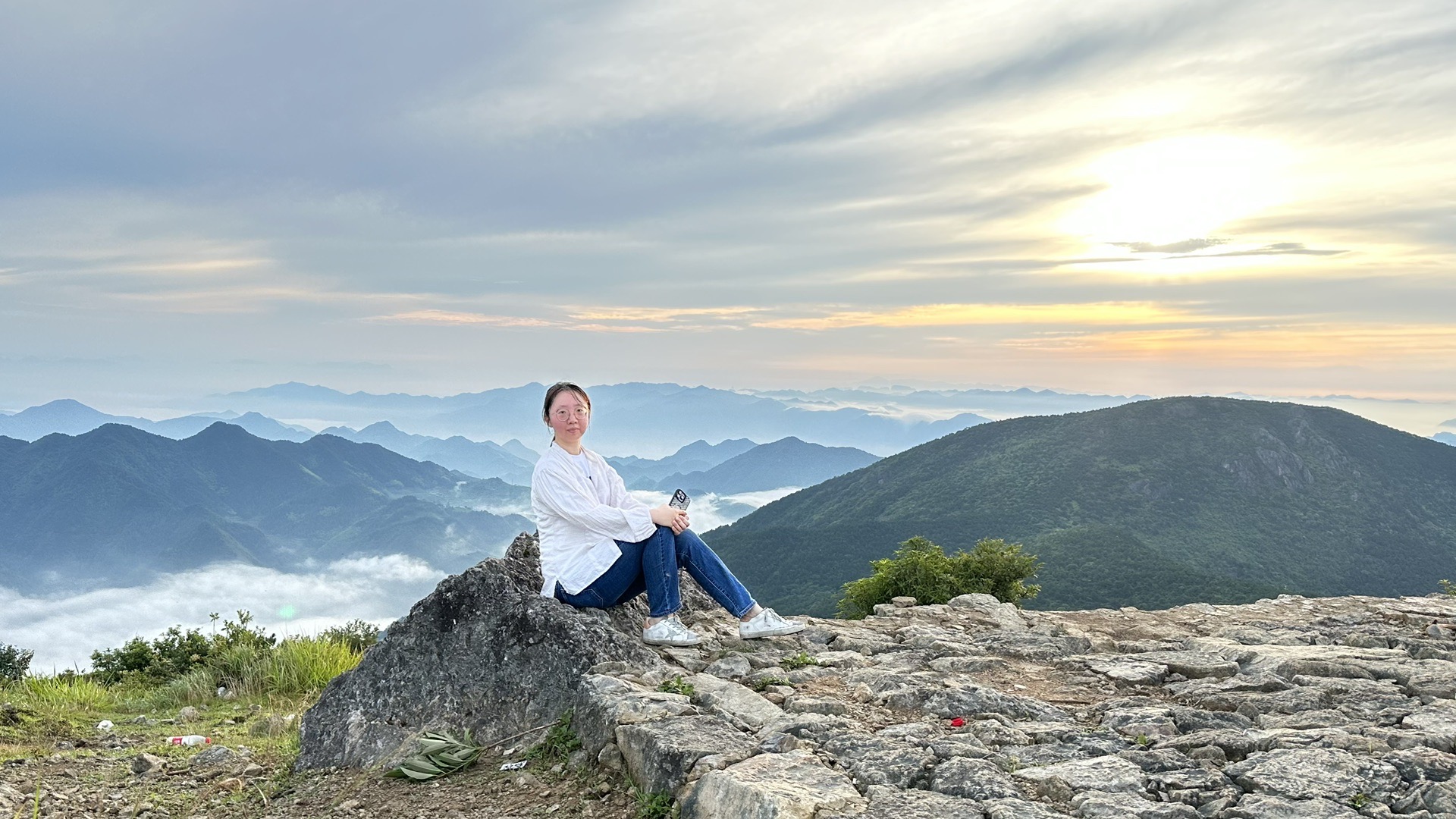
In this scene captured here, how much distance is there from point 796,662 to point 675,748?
209 cm

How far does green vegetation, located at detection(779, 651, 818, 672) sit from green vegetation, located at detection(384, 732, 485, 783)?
2189 mm

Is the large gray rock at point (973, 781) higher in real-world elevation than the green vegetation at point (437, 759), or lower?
higher

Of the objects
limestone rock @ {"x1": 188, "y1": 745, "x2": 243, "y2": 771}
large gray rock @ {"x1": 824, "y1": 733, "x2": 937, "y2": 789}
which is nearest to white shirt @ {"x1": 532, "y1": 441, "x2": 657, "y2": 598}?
large gray rock @ {"x1": 824, "y1": 733, "x2": 937, "y2": 789}

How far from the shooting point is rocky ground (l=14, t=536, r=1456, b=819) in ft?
13.3

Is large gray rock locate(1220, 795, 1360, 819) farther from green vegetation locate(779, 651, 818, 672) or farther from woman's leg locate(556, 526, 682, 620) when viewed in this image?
woman's leg locate(556, 526, 682, 620)

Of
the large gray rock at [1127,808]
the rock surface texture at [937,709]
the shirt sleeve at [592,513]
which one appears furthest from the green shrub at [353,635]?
the large gray rock at [1127,808]

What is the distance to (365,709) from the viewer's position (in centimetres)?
612

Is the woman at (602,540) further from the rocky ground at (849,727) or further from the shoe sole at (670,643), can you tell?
the rocky ground at (849,727)

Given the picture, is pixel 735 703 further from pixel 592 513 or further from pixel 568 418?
pixel 568 418

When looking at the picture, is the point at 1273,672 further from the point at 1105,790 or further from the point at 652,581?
the point at 652,581

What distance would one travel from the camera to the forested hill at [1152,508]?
70.5 m

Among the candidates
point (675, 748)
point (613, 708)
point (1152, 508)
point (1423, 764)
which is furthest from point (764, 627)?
point (1152, 508)

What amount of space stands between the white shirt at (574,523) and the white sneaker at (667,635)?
2.02ft

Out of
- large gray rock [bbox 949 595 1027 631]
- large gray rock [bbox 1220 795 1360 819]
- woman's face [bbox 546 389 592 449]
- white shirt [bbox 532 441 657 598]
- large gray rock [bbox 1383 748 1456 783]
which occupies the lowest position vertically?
large gray rock [bbox 949 595 1027 631]
